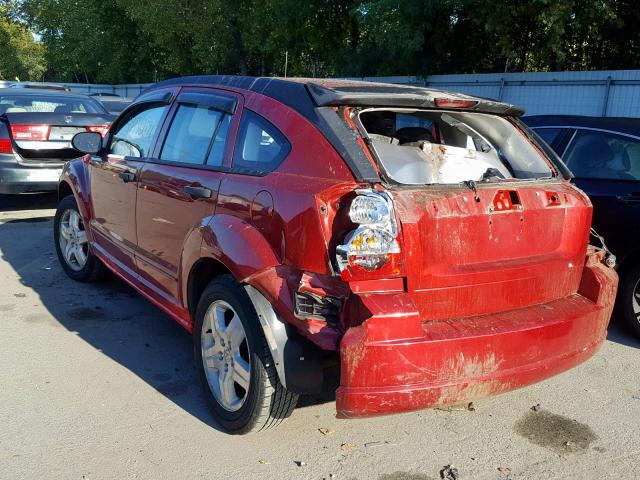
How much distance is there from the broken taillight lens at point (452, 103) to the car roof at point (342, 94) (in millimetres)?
35

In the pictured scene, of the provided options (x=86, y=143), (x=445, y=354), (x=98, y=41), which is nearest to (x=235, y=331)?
(x=445, y=354)

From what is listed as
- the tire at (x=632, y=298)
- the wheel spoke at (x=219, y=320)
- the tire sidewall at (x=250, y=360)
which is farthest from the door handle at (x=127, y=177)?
the tire at (x=632, y=298)

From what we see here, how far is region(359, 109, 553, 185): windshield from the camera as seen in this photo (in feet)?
11.1

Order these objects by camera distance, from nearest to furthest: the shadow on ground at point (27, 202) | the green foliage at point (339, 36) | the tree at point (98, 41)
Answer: the shadow on ground at point (27, 202) → the green foliage at point (339, 36) → the tree at point (98, 41)

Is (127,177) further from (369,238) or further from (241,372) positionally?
(369,238)

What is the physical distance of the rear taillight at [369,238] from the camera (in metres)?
2.68

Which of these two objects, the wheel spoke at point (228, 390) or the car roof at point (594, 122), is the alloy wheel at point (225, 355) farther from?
the car roof at point (594, 122)

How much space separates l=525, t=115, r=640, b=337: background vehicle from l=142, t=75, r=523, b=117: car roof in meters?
Result: 1.72

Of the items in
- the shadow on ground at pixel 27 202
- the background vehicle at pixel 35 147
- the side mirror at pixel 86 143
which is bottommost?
the shadow on ground at pixel 27 202

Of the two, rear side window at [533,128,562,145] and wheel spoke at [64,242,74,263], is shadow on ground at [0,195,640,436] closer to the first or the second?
wheel spoke at [64,242,74,263]

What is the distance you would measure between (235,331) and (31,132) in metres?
6.47

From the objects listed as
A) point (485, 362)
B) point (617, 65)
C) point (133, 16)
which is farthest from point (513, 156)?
point (133, 16)

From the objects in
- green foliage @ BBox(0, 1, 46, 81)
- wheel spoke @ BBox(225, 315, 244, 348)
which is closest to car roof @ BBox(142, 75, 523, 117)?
wheel spoke @ BBox(225, 315, 244, 348)

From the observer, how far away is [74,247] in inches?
230
